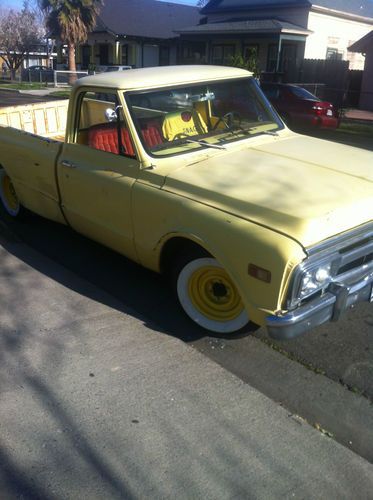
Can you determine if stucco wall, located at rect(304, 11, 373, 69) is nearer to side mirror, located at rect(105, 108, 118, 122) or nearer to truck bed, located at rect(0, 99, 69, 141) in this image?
truck bed, located at rect(0, 99, 69, 141)

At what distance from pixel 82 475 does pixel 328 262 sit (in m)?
1.78

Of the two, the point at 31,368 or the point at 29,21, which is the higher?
the point at 29,21

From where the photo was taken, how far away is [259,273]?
2904mm

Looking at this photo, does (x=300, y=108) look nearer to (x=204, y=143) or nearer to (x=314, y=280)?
(x=204, y=143)

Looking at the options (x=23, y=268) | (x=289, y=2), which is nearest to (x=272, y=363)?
(x=23, y=268)

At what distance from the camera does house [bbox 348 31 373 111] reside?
2270cm

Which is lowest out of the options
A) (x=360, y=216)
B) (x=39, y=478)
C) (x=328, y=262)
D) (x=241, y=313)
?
Answer: (x=39, y=478)

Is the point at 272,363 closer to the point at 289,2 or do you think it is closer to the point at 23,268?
the point at 23,268

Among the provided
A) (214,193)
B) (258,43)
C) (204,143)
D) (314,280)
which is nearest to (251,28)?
(258,43)

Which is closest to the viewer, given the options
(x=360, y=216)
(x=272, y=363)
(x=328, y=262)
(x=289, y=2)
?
(x=328, y=262)

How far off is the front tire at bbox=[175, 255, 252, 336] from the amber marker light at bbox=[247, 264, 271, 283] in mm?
437

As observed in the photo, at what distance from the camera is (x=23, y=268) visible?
4824mm

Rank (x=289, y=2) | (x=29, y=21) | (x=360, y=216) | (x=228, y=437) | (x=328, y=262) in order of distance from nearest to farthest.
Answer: (x=228, y=437) < (x=328, y=262) < (x=360, y=216) < (x=289, y=2) < (x=29, y=21)

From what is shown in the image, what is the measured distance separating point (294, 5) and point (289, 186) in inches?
1118
